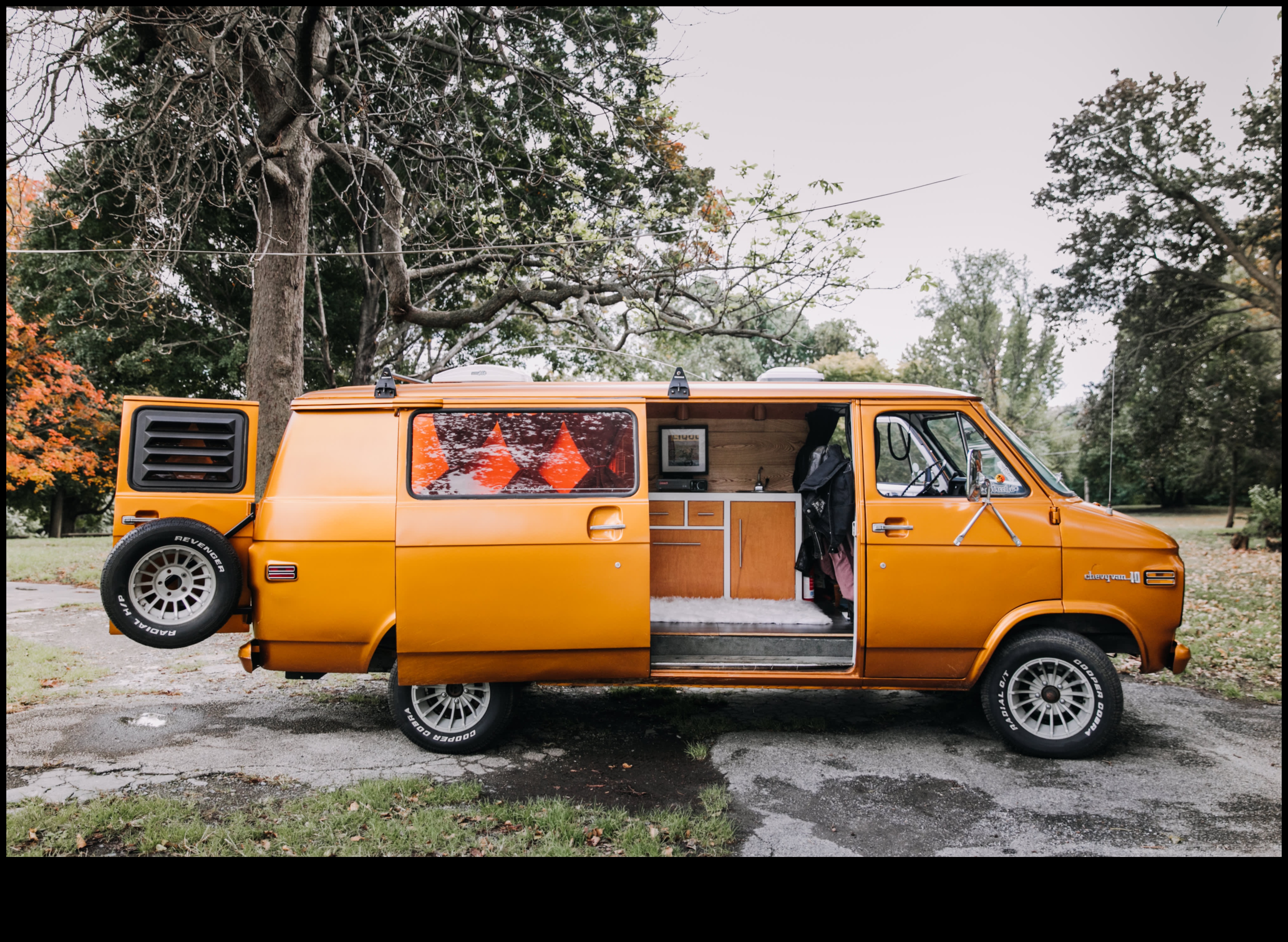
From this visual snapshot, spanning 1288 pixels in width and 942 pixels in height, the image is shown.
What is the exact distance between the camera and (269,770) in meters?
4.71

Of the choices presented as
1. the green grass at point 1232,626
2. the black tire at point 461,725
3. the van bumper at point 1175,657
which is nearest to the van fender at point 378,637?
the black tire at point 461,725

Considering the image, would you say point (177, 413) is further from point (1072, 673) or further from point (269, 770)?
point (1072, 673)

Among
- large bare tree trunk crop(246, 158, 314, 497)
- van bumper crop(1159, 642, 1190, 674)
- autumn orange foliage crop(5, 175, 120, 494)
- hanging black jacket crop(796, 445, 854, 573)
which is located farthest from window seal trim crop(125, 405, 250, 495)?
autumn orange foliage crop(5, 175, 120, 494)

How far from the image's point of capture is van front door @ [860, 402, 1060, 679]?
4.91 metres

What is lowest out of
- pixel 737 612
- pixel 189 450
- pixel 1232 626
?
pixel 1232 626

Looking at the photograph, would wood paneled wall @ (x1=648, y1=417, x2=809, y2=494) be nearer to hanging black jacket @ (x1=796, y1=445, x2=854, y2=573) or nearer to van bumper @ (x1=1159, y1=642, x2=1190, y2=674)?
hanging black jacket @ (x1=796, y1=445, x2=854, y2=573)

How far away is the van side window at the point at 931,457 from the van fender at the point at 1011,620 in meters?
0.71

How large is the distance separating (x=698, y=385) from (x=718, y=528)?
1.92 metres

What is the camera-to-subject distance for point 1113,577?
489 cm

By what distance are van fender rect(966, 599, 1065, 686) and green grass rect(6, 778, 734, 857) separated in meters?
1.95

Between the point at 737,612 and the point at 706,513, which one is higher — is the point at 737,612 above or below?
below

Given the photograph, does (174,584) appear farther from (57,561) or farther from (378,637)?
(57,561)

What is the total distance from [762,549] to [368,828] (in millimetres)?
3920

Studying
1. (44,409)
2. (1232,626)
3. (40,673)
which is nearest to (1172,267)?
(1232,626)
